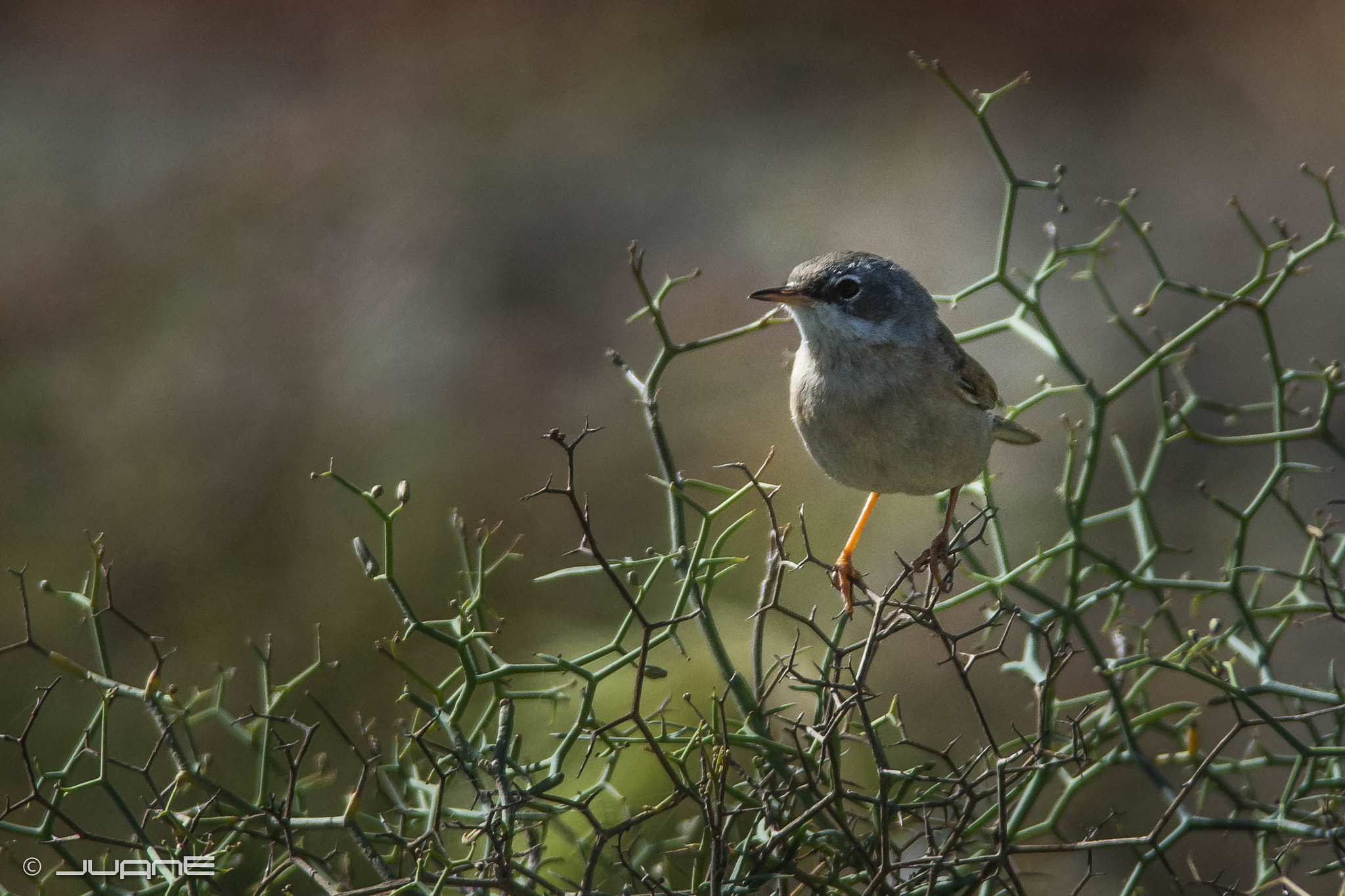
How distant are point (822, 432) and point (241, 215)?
5264 millimetres

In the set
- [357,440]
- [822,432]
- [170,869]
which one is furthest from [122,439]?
[170,869]

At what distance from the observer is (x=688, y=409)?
17.8 ft

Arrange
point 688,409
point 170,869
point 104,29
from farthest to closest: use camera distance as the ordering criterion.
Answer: point 104,29, point 688,409, point 170,869

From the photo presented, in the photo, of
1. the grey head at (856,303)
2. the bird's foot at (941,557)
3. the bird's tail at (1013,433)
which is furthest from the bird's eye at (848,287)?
the bird's foot at (941,557)

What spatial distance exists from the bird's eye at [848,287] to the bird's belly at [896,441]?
274mm

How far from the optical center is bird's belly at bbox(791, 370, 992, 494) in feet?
→ 7.48

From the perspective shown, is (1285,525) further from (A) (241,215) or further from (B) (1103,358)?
(A) (241,215)

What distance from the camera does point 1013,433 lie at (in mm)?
2717

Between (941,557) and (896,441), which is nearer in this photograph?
(941,557)

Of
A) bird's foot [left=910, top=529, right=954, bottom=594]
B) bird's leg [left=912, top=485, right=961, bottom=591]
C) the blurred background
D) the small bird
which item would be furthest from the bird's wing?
the blurred background

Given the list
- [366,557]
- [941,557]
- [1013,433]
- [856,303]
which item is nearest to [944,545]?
[941,557]

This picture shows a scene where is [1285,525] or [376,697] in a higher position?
[1285,525]

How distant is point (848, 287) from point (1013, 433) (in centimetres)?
59

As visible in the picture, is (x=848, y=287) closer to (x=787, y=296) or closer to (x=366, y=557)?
(x=787, y=296)
